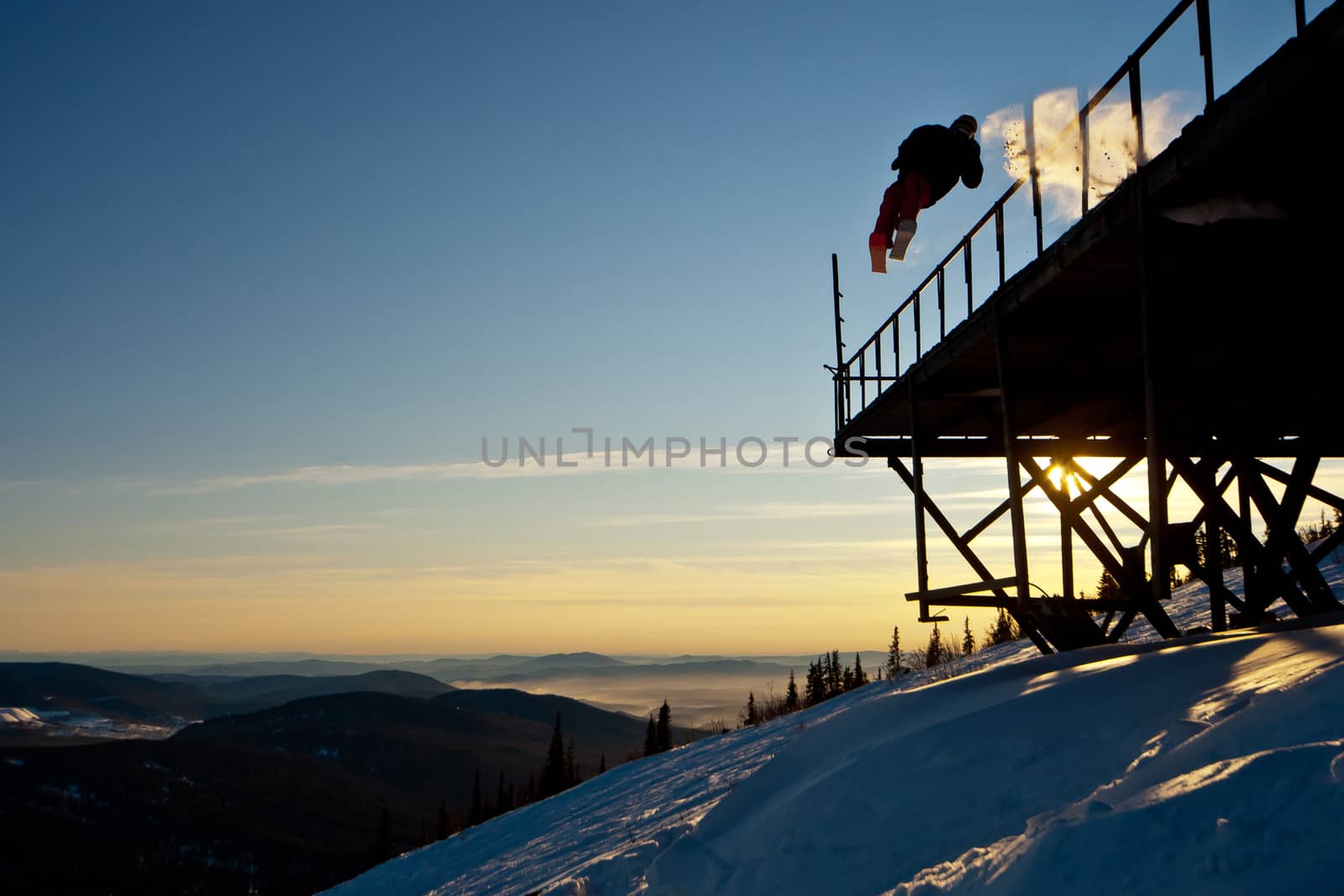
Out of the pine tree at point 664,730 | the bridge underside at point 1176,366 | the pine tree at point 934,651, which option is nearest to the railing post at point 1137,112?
the bridge underside at point 1176,366

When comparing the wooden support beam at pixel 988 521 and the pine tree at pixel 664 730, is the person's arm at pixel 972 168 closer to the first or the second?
the wooden support beam at pixel 988 521

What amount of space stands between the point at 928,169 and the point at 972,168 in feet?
1.91

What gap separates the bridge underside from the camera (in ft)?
25.9

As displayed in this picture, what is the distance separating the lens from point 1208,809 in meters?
4.31

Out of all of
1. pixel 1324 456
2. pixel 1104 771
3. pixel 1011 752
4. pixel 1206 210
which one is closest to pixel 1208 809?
pixel 1104 771

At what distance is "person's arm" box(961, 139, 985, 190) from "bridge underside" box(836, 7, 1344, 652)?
5.20 ft

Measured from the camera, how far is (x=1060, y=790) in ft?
18.2

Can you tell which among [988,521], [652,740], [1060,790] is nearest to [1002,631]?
[988,521]

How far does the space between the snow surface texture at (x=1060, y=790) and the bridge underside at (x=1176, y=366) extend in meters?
2.56

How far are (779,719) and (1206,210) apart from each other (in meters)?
14.7

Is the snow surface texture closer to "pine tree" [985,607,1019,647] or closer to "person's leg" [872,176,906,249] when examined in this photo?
"person's leg" [872,176,906,249]

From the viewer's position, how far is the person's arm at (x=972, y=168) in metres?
12.0

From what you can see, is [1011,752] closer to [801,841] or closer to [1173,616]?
[801,841]

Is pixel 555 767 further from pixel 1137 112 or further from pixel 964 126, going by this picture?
pixel 1137 112
